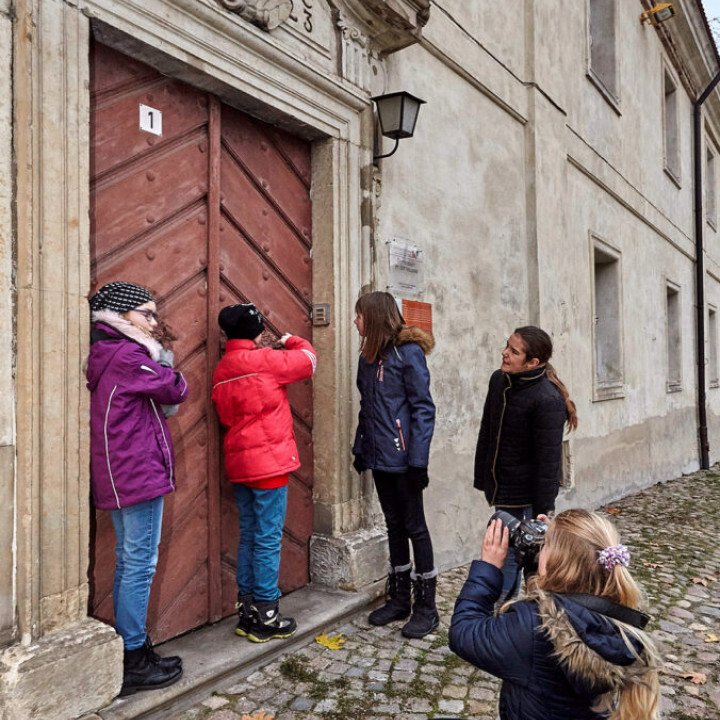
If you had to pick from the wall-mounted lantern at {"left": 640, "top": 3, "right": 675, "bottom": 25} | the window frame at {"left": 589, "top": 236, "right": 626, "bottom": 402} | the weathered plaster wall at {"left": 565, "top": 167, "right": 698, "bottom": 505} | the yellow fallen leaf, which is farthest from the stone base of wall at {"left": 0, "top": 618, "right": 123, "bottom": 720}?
the wall-mounted lantern at {"left": 640, "top": 3, "right": 675, "bottom": 25}

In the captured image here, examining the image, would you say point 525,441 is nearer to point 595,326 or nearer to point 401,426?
point 401,426

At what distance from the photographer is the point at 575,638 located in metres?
1.50

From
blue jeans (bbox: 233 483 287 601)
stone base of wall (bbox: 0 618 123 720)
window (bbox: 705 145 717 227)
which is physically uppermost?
window (bbox: 705 145 717 227)

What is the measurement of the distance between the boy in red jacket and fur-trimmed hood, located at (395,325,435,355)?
1.82 feet

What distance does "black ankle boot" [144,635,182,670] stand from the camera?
2741mm

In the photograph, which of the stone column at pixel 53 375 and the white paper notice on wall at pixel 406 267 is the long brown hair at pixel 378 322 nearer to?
the white paper notice on wall at pixel 406 267

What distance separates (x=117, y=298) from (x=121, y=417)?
0.45 meters

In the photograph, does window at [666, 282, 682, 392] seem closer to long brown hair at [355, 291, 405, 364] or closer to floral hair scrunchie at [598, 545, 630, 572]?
long brown hair at [355, 291, 405, 364]

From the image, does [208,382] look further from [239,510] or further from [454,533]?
[454,533]

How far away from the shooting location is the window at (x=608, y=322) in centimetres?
812

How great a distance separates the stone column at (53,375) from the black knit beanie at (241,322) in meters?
0.73

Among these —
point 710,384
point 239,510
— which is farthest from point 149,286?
point 710,384

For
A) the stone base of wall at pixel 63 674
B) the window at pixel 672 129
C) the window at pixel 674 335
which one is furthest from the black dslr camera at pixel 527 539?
the window at pixel 672 129

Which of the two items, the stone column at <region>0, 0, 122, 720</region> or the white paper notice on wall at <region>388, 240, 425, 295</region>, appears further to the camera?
the white paper notice on wall at <region>388, 240, 425, 295</region>
